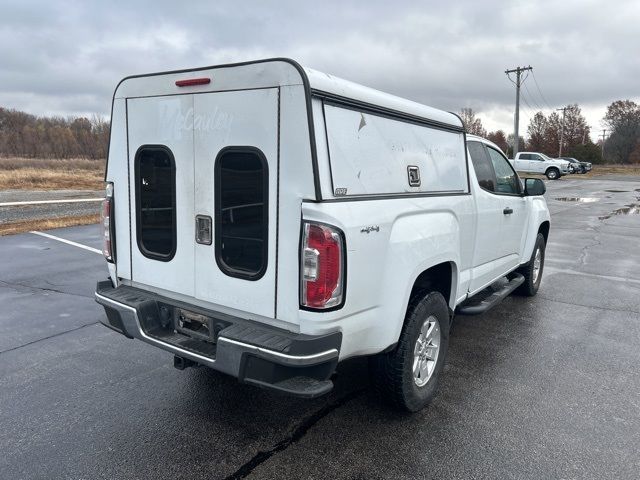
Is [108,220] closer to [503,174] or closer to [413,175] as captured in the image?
[413,175]

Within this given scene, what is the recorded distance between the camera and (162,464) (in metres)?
2.79

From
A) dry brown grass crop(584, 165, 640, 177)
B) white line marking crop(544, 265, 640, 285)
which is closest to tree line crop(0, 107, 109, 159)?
dry brown grass crop(584, 165, 640, 177)

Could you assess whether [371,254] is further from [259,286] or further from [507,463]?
[507,463]

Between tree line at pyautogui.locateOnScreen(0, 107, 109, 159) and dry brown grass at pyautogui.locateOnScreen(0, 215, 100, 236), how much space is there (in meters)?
68.8

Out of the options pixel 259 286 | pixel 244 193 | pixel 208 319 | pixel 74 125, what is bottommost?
pixel 208 319

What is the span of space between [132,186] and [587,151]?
269 ft

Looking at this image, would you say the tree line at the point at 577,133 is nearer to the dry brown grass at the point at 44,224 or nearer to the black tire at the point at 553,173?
the black tire at the point at 553,173

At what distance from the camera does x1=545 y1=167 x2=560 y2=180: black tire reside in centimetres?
3872

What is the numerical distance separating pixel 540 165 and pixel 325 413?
1601 inches

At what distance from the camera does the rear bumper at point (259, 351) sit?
253cm

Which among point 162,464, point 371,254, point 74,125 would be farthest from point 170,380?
point 74,125

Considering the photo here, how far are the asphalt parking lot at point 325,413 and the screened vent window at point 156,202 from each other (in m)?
1.14

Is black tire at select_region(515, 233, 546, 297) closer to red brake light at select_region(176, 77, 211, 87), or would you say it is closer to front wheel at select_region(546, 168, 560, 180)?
red brake light at select_region(176, 77, 211, 87)

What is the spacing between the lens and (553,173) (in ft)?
128
